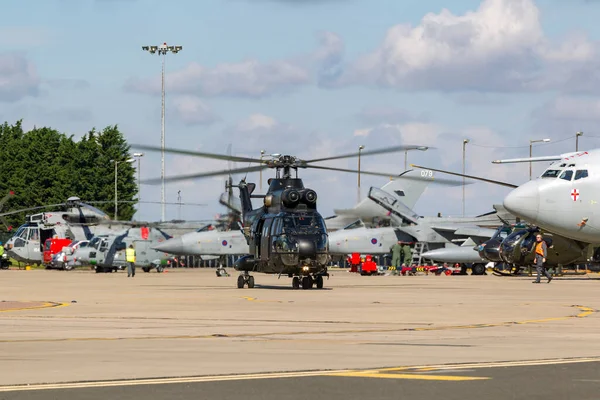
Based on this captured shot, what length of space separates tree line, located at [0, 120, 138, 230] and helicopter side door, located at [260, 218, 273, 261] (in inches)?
3463

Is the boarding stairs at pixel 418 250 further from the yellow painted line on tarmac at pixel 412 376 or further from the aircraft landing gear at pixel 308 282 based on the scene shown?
the yellow painted line on tarmac at pixel 412 376

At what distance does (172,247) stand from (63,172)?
202 feet

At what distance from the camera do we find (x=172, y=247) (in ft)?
238

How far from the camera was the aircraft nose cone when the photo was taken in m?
72.4

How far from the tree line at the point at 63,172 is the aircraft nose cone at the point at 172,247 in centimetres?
5497

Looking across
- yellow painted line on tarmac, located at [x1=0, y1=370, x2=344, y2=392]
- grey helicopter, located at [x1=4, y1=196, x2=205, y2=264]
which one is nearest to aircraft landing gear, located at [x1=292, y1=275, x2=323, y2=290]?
yellow painted line on tarmac, located at [x1=0, y1=370, x2=344, y2=392]

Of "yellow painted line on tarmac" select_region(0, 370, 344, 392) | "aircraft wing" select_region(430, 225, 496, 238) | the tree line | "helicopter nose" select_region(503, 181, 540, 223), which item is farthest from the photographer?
the tree line

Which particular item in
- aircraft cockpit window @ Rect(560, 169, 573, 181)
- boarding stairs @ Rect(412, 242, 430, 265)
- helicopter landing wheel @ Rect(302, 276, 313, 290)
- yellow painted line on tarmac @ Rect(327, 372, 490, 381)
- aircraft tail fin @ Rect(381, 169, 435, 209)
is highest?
aircraft tail fin @ Rect(381, 169, 435, 209)

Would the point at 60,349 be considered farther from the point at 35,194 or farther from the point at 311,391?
the point at 35,194

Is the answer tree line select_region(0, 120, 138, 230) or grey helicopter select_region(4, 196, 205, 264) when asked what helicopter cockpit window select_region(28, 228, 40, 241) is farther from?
tree line select_region(0, 120, 138, 230)

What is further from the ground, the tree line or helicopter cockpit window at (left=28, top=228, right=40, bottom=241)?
the tree line

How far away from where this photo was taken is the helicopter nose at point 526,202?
4734 cm

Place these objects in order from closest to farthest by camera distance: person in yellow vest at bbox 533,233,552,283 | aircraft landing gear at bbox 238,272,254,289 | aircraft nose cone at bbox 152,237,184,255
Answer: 1. aircraft landing gear at bbox 238,272,254,289
2. person in yellow vest at bbox 533,233,552,283
3. aircraft nose cone at bbox 152,237,184,255

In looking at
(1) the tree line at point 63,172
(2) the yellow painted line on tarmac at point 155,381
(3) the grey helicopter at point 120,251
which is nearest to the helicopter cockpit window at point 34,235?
(3) the grey helicopter at point 120,251
